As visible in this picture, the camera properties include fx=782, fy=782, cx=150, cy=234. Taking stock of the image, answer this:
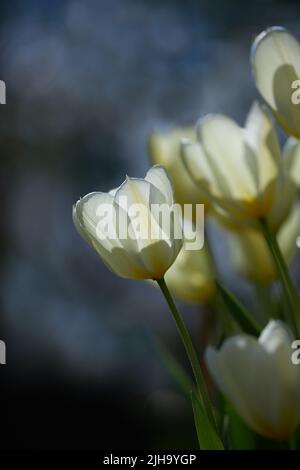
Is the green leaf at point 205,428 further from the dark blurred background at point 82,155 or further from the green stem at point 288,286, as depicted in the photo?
the dark blurred background at point 82,155

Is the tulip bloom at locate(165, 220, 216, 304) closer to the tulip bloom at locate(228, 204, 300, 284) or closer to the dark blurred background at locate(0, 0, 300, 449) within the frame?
the tulip bloom at locate(228, 204, 300, 284)

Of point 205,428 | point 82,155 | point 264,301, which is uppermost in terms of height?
point 82,155

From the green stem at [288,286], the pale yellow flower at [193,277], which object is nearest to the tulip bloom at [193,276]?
the pale yellow flower at [193,277]

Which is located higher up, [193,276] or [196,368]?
[193,276]

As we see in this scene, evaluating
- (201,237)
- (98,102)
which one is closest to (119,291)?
(98,102)

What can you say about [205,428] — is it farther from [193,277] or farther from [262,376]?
[193,277]

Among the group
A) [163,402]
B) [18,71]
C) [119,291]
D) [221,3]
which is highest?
[221,3]

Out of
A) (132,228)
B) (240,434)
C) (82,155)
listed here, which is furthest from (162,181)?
(82,155)

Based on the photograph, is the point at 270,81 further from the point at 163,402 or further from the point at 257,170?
the point at 163,402
